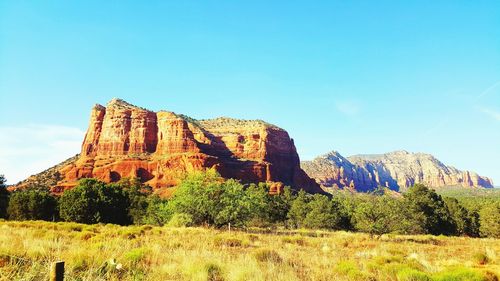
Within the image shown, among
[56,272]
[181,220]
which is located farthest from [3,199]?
[56,272]

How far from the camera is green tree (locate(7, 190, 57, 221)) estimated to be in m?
50.9

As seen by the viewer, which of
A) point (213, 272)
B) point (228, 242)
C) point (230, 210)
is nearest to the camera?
point (213, 272)

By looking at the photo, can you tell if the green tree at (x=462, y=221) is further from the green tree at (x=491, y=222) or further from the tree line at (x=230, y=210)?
the green tree at (x=491, y=222)

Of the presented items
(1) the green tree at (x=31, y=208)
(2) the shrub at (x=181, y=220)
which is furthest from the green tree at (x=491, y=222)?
(1) the green tree at (x=31, y=208)

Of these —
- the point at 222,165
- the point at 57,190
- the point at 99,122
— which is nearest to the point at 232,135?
the point at 222,165

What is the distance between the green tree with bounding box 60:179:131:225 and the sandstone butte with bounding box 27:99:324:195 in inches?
2091

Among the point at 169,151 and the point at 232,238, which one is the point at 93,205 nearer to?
the point at 232,238

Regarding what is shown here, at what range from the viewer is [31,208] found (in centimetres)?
5128

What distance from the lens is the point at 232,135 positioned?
151 metres

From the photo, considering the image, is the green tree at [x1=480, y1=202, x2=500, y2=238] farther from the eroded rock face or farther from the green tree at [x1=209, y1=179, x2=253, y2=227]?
the eroded rock face

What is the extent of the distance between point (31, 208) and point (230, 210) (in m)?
37.1

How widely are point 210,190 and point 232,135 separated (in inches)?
4608

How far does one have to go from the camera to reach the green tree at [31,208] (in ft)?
167

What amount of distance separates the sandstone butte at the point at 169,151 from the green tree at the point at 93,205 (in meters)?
53.1
